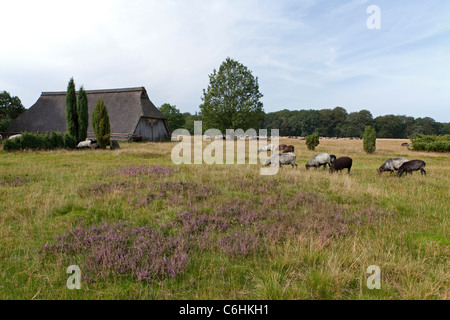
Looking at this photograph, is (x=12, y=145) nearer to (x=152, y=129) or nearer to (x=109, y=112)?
(x=109, y=112)

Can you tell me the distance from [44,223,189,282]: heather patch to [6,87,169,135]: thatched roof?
3193cm

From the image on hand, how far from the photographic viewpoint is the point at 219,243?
158 inches

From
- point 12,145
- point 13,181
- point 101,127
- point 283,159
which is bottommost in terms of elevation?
point 13,181

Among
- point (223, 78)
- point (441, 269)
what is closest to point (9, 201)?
point (441, 269)

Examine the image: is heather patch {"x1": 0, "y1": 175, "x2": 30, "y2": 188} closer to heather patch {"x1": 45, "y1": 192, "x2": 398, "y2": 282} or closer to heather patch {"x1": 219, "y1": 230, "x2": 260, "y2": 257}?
heather patch {"x1": 45, "y1": 192, "x2": 398, "y2": 282}

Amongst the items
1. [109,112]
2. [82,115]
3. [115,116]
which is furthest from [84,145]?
[109,112]

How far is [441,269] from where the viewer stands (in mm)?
3227

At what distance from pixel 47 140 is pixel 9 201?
17.0 m

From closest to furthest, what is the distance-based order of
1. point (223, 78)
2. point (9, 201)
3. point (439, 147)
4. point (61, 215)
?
1. point (61, 215)
2. point (9, 201)
3. point (439, 147)
4. point (223, 78)

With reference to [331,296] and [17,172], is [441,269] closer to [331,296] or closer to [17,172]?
[331,296]

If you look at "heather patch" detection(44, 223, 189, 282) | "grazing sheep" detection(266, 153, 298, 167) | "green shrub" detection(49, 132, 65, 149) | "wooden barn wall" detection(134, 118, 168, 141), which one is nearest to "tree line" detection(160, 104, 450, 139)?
"wooden barn wall" detection(134, 118, 168, 141)

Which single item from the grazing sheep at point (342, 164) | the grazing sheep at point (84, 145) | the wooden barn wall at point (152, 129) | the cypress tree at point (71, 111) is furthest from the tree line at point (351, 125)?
the grazing sheep at point (342, 164)

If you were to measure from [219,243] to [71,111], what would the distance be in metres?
25.4
